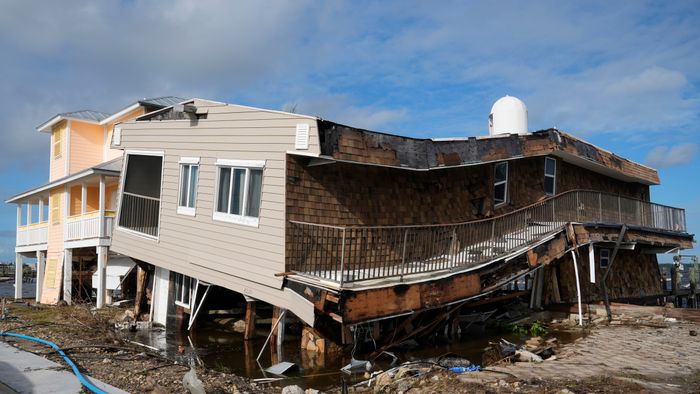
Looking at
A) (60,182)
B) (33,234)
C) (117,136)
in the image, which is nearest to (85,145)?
(60,182)

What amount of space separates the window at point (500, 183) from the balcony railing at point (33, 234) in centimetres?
2157

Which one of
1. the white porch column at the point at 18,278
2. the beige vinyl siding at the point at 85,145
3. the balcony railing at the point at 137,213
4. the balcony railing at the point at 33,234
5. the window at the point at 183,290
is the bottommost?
the white porch column at the point at 18,278

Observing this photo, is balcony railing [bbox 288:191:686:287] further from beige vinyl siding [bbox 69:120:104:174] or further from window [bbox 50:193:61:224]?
beige vinyl siding [bbox 69:120:104:174]

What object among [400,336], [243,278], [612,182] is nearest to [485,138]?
[400,336]

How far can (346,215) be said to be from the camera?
12852 mm

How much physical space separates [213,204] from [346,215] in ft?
11.5

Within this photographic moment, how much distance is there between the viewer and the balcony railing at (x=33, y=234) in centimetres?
2740

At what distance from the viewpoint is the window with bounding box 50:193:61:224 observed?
26.5 metres

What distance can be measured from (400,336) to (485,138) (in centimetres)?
579

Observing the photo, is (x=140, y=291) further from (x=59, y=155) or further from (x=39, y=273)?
(x=59, y=155)

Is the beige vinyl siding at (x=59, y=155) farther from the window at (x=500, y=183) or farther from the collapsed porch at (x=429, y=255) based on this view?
the window at (x=500, y=183)

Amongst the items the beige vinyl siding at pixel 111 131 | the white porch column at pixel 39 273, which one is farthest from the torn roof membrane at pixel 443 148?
the white porch column at pixel 39 273

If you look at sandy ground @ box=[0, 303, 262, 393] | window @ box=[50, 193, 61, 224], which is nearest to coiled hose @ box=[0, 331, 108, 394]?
sandy ground @ box=[0, 303, 262, 393]

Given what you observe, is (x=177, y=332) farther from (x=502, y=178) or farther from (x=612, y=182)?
(x=612, y=182)
